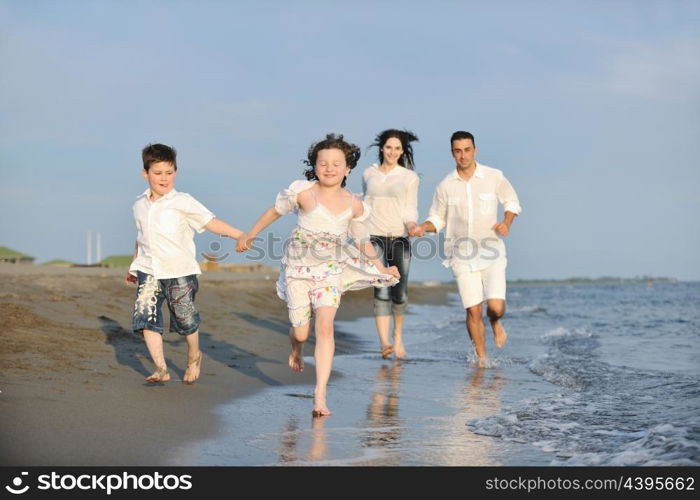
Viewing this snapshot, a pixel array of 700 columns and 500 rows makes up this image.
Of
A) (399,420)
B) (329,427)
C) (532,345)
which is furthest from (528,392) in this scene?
(532,345)

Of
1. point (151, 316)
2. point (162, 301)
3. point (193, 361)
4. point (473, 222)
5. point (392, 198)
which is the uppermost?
point (392, 198)

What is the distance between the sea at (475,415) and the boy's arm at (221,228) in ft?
3.97

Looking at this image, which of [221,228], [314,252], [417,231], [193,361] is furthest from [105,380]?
[417,231]

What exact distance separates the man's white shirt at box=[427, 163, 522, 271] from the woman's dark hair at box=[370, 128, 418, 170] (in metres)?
0.86

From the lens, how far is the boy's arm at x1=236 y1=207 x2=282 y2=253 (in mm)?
5891

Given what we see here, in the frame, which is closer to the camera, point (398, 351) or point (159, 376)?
point (159, 376)

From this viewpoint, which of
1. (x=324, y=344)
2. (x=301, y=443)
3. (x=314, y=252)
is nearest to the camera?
(x=301, y=443)

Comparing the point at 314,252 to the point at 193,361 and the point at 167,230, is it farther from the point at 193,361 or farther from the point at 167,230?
the point at 193,361

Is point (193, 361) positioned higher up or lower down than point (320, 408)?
higher up

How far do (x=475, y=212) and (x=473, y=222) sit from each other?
0.10 metres

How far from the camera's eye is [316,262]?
5.85 metres

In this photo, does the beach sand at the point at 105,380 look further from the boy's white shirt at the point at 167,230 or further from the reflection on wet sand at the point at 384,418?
the boy's white shirt at the point at 167,230

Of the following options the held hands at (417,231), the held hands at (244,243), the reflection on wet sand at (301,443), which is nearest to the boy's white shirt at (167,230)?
the held hands at (244,243)

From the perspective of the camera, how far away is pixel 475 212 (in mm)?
8250
